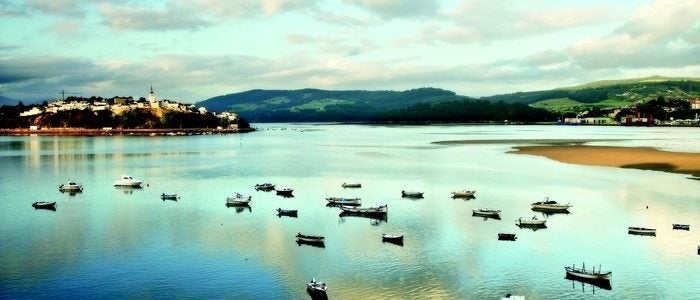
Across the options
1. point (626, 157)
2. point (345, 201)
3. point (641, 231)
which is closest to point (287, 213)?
point (345, 201)

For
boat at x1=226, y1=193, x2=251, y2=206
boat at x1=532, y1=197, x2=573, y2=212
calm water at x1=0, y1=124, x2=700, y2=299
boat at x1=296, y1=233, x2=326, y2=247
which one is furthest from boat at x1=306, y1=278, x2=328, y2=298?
boat at x1=532, y1=197, x2=573, y2=212

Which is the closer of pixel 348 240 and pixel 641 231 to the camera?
pixel 348 240

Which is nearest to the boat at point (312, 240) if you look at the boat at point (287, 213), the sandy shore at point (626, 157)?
the boat at point (287, 213)

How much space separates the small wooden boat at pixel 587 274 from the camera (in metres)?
35.6

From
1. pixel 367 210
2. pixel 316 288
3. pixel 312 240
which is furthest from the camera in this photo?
pixel 367 210

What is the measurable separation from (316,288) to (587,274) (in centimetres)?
1657

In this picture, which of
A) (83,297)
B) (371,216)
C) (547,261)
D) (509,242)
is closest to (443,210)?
(371,216)

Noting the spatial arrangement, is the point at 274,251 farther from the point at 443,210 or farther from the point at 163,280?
the point at 443,210

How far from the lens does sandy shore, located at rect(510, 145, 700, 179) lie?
9404 cm

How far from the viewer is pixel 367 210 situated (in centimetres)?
5631

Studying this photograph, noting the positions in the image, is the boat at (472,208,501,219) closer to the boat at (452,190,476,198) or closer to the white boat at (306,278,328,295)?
the boat at (452,190,476,198)

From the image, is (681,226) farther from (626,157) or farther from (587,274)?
(626,157)

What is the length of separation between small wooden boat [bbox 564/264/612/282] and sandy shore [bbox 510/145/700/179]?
181ft

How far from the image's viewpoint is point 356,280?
35625mm
